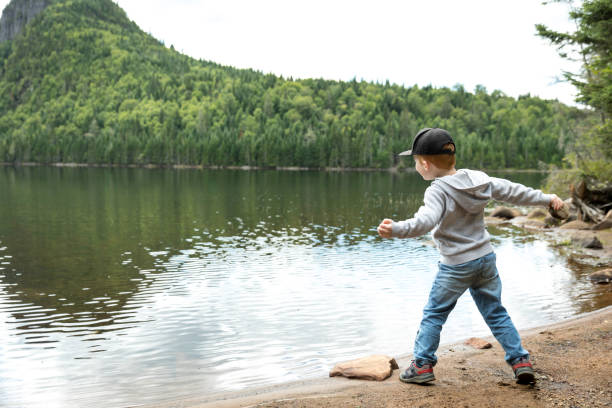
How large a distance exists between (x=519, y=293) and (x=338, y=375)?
28.9 ft

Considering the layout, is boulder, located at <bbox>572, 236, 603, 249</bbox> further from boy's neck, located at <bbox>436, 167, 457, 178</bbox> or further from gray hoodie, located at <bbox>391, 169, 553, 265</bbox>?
boy's neck, located at <bbox>436, 167, 457, 178</bbox>

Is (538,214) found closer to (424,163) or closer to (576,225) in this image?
(576,225)

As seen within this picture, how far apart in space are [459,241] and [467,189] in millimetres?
567

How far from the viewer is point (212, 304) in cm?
1313

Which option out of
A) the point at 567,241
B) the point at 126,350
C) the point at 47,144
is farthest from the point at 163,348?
the point at 47,144

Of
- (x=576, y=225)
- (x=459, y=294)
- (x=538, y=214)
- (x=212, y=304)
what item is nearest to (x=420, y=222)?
(x=459, y=294)

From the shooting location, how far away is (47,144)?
6890 inches

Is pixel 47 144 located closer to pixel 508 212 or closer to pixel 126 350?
pixel 508 212

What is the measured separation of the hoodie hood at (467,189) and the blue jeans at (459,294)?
0.59 m

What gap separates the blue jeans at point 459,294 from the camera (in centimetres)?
573

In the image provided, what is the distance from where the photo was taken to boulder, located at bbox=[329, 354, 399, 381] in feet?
20.6

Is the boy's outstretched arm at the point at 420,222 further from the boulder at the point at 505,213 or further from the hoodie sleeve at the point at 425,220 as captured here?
the boulder at the point at 505,213

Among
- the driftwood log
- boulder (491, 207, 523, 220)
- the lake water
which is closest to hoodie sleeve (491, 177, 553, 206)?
the lake water

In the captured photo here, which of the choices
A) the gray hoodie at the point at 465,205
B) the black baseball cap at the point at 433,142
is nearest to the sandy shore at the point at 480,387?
the gray hoodie at the point at 465,205
